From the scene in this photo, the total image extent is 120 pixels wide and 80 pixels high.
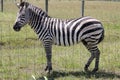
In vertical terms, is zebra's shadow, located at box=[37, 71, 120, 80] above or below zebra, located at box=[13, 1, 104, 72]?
below

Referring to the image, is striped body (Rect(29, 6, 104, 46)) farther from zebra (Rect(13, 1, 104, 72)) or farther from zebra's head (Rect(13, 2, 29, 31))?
zebra's head (Rect(13, 2, 29, 31))

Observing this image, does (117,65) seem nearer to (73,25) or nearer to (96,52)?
(96,52)

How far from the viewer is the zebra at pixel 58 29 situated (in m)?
8.79

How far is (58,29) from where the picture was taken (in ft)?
29.3

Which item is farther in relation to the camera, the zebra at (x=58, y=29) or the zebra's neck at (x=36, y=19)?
the zebra's neck at (x=36, y=19)

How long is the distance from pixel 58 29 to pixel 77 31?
0.46 m

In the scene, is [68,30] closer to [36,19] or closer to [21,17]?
[36,19]

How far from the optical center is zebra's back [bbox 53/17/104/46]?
28.9ft

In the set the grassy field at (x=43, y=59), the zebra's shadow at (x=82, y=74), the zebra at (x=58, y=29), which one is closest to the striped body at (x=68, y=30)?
the zebra at (x=58, y=29)

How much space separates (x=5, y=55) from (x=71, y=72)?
255cm

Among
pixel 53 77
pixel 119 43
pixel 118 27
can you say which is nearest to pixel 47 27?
pixel 53 77

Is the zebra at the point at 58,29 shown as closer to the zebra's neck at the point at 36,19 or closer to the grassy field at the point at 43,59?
the zebra's neck at the point at 36,19

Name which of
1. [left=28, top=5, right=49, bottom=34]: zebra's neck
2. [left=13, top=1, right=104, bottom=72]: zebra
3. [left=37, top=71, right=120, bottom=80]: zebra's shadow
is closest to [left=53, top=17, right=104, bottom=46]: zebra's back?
[left=13, top=1, right=104, bottom=72]: zebra

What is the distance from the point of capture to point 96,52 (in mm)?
9031
